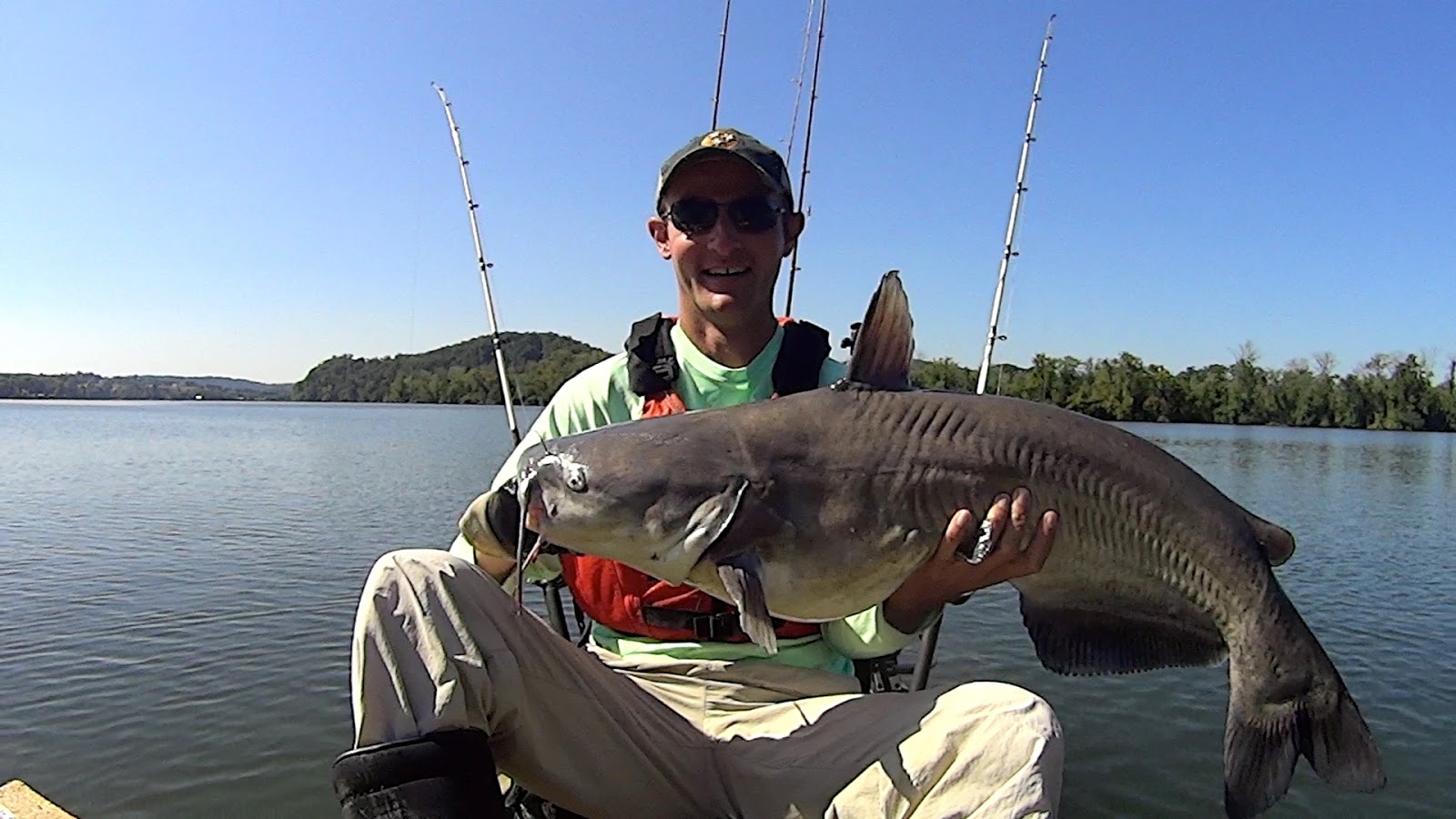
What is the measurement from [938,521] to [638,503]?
2.69 ft

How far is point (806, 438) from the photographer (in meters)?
2.77

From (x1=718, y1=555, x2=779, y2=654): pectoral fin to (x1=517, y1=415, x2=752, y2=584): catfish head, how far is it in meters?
0.10

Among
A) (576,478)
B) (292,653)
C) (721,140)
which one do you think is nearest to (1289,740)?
(576,478)

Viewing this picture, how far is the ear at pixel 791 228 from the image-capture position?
3.75m

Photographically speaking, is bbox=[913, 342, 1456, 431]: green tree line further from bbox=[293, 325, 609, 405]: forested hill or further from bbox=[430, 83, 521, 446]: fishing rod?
bbox=[430, 83, 521, 446]: fishing rod

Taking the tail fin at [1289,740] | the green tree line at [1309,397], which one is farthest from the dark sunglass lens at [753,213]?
the green tree line at [1309,397]

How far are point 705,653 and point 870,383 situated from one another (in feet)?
3.46

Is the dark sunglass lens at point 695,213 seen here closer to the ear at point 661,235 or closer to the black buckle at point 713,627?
the ear at point 661,235

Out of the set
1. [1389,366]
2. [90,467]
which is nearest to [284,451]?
[90,467]

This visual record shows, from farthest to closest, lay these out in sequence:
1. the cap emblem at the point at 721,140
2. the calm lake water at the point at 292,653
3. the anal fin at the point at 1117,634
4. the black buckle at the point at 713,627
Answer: the calm lake water at the point at 292,653 < the cap emblem at the point at 721,140 < the black buckle at the point at 713,627 < the anal fin at the point at 1117,634

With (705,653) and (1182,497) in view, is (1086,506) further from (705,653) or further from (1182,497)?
(705,653)

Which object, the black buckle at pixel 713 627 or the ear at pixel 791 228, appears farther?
the ear at pixel 791 228

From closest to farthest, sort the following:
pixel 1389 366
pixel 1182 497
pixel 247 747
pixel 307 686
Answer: pixel 1182 497
pixel 247 747
pixel 307 686
pixel 1389 366

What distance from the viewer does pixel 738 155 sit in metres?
3.51
